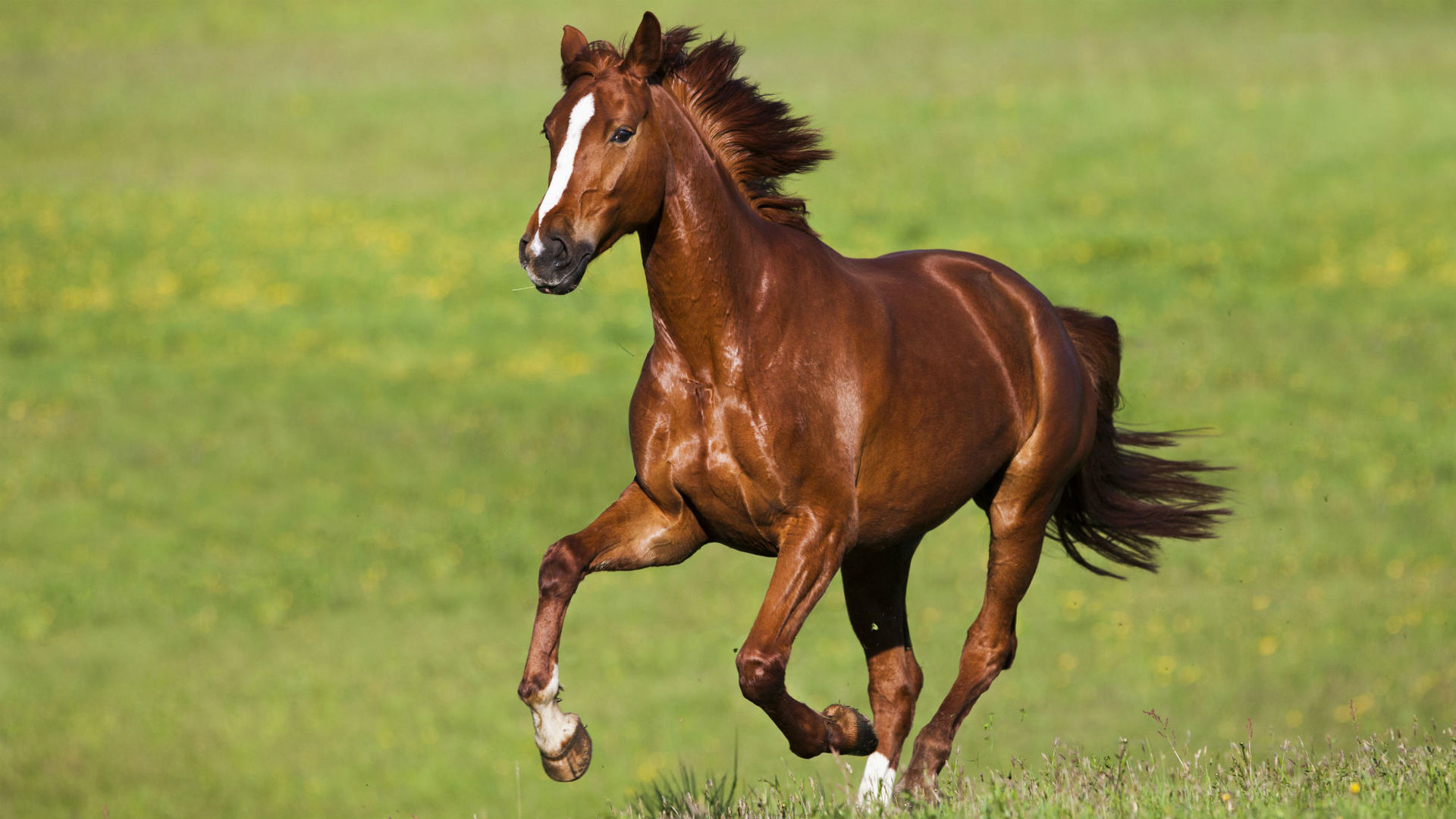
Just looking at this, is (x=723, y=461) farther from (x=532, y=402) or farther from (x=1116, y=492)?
(x=532, y=402)

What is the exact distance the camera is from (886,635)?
6.53m

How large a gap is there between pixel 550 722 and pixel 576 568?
494 mm

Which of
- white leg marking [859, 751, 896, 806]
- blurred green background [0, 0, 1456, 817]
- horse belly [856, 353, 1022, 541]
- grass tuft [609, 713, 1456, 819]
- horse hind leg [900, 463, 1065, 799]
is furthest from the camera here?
blurred green background [0, 0, 1456, 817]

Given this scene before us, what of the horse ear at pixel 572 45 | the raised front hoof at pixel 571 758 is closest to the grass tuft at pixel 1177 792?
the raised front hoof at pixel 571 758

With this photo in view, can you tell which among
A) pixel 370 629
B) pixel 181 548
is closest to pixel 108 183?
pixel 181 548

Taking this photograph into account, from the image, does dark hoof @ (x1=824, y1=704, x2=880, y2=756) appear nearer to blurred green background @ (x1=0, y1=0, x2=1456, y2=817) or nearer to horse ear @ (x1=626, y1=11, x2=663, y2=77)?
horse ear @ (x1=626, y1=11, x2=663, y2=77)

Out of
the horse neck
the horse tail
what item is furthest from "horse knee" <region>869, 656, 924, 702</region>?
the horse neck

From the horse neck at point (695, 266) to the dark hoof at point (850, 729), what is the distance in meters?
1.34

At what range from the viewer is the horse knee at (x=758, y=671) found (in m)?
5.04

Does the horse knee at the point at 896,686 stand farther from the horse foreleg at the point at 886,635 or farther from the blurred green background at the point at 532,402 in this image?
the blurred green background at the point at 532,402

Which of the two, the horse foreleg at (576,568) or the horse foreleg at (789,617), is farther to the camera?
the horse foreleg at (576,568)

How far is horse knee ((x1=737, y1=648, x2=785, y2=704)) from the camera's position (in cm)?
504

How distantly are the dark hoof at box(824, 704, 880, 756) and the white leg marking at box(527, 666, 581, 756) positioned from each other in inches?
37.9

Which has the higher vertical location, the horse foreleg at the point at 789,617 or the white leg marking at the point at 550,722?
the horse foreleg at the point at 789,617
